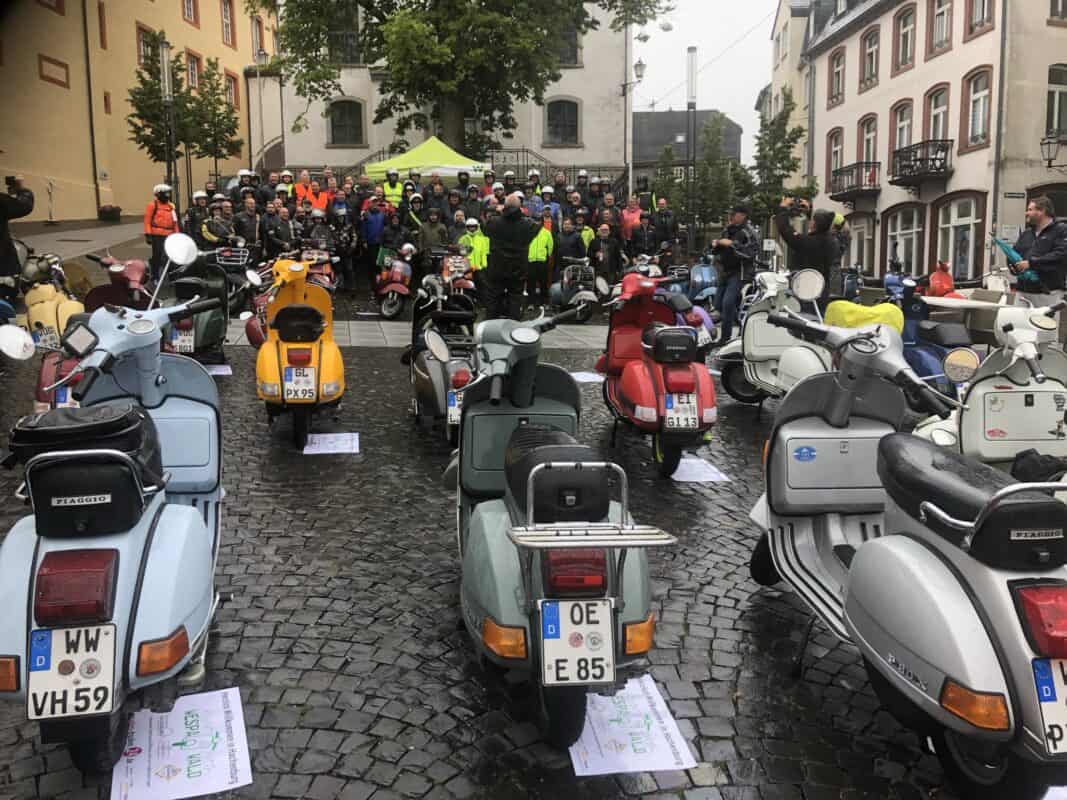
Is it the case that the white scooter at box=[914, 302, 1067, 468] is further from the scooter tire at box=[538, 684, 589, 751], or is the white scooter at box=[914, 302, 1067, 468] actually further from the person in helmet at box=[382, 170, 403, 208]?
the person in helmet at box=[382, 170, 403, 208]

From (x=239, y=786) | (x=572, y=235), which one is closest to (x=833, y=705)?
(x=239, y=786)

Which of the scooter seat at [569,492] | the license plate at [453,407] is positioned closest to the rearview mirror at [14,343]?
the scooter seat at [569,492]

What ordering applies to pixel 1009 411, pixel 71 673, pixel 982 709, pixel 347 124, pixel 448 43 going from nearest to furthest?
pixel 982 709, pixel 71 673, pixel 1009 411, pixel 448 43, pixel 347 124

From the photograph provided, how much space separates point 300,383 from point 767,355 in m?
4.00

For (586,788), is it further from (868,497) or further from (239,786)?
(868,497)

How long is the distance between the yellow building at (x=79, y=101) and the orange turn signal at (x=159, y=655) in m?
21.3

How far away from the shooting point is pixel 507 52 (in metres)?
25.9

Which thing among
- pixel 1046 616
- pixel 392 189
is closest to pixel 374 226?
pixel 392 189

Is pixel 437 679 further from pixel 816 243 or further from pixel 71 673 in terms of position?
pixel 816 243

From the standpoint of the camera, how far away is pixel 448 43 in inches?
977

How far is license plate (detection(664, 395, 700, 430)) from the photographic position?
247 inches

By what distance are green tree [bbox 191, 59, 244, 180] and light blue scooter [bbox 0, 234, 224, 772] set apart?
915 inches

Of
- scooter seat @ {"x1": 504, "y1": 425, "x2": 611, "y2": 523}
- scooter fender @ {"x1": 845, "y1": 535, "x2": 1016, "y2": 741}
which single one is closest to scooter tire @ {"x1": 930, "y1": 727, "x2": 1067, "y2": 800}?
scooter fender @ {"x1": 845, "y1": 535, "x2": 1016, "y2": 741}

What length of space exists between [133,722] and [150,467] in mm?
879
